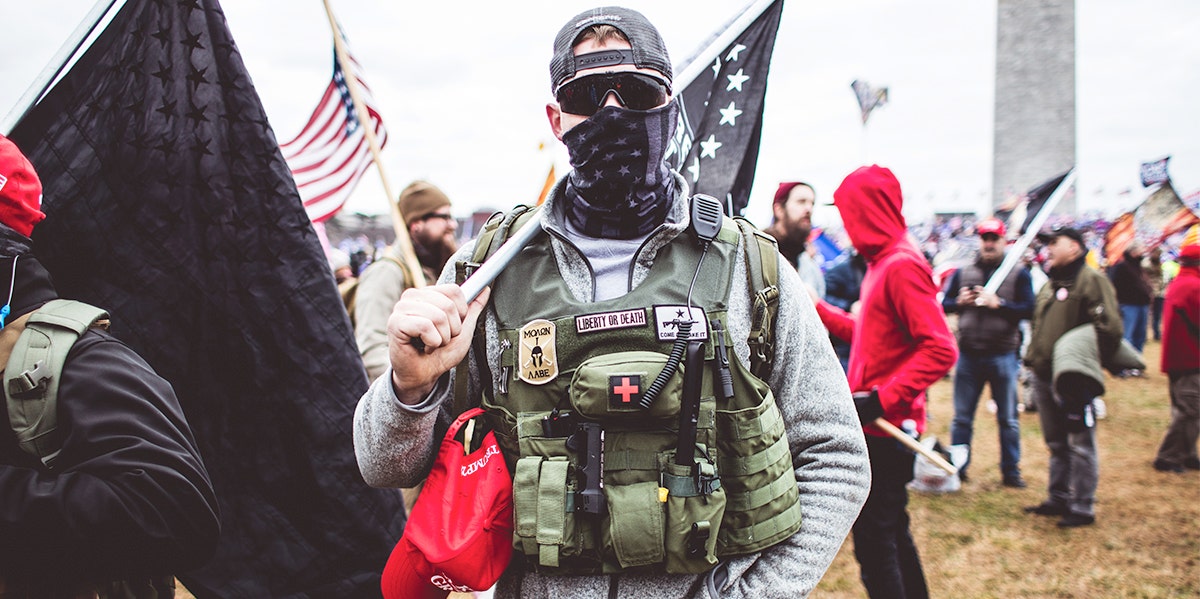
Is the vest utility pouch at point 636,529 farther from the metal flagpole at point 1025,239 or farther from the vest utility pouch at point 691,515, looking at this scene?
the metal flagpole at point 1025,239

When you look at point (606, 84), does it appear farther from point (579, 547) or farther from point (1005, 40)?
point (1005, 40)

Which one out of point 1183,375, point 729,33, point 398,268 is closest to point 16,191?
point 729,33

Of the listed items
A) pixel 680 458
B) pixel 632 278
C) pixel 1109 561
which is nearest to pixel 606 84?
pixel 632 278

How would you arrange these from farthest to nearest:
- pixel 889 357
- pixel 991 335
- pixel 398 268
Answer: pixel 991 335 → pixel 398 268 → pixel 889 357

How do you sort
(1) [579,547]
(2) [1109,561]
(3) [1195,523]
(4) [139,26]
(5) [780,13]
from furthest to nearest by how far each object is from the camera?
(3) [1195,523] < (2) [1109,561] < (5) [780,13] < (4) [139,26] < (1) [579,547]

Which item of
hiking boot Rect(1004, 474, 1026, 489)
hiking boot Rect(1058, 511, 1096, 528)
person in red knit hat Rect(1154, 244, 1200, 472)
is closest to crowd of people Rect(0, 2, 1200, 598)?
hiking boot Rect(1058, 511, 1096, 528)

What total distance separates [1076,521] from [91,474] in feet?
22.2

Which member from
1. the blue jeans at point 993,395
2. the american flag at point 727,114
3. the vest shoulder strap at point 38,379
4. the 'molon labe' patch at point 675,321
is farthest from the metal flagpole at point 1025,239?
the vest shoulder strap at point 38,379

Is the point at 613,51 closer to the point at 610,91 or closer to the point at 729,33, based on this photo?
the point at 610,91

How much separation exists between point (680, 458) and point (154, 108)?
1.98 metres

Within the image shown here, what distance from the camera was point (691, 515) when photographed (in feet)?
4.91

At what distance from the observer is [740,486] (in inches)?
61.5

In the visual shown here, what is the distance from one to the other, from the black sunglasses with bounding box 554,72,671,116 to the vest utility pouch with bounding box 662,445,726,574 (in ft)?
2.68

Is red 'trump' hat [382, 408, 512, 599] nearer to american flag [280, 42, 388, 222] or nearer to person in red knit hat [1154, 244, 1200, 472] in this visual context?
american flag [280, 42, 388, 222]
